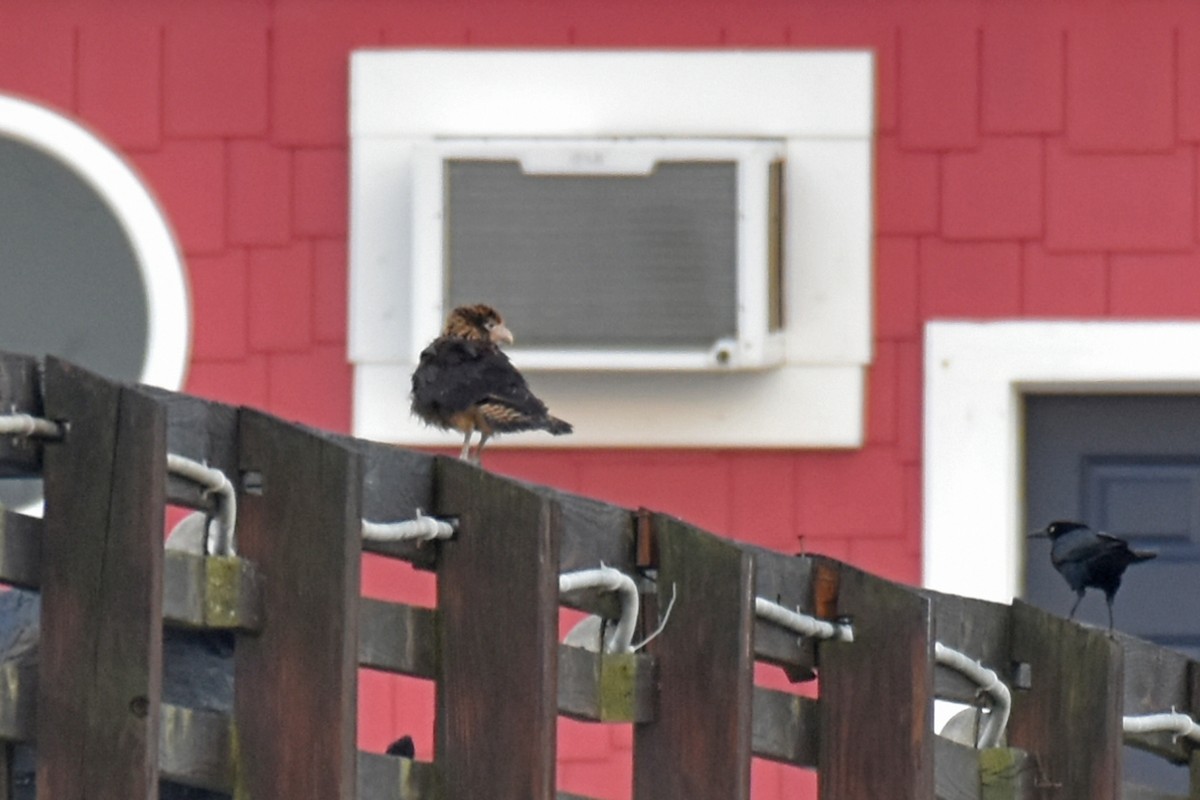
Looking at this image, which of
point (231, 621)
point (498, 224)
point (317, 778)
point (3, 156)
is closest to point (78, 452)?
point (231, 621)

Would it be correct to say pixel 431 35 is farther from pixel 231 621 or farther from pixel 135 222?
pixel 231 621

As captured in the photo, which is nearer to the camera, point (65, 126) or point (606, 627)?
point (606, 627)

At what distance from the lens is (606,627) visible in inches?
106

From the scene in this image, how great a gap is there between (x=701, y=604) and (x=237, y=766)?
55 cm

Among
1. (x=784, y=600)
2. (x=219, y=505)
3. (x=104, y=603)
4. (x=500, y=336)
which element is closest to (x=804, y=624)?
(x=784, y=600)

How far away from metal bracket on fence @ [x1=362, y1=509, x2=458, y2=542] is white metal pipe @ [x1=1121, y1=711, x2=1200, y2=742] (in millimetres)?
1206

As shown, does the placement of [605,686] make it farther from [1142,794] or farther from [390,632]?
[1142,794]

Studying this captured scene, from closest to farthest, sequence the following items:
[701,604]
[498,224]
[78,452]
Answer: [78,452] → [701,604] → [498,224]

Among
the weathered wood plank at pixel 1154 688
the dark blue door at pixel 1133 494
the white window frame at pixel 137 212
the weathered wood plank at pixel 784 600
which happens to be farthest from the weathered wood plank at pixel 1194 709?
the white window frame at pixel 137 212

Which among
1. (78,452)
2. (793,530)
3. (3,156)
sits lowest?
(793,530)

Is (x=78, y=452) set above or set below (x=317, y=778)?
above

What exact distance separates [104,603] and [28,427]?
0.53 ft

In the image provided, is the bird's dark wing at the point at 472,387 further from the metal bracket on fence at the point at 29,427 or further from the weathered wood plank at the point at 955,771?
the metal bracket on fence at the point at 29,427

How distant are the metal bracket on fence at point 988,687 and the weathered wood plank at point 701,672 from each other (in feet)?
1.46
